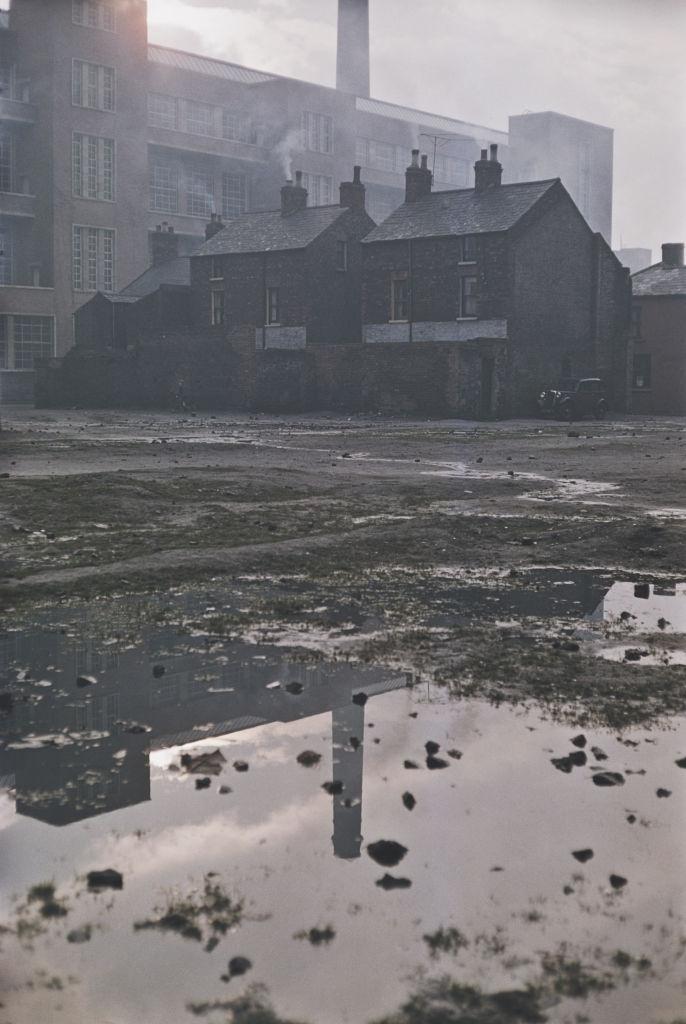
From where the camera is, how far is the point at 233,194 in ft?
252

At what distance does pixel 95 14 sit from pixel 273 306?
70.1ft

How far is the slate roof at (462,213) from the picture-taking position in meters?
48.0

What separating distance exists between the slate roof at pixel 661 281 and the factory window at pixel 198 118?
1287 inches

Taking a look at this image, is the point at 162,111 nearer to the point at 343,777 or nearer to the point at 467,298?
the point at 467,298

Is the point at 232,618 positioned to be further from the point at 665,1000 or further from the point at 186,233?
the point at 186,233

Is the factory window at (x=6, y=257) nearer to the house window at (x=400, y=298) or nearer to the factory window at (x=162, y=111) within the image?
the factory window at (x=162, y=111)

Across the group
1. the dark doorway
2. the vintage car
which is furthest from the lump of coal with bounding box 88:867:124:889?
the vintage car

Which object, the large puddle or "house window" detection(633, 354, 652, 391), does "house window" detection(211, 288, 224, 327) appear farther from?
the large puddle

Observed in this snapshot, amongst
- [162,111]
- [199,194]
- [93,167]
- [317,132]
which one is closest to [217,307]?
[93,167]

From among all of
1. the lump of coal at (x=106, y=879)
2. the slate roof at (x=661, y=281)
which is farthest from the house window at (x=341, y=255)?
the lump of coal at (x=106, y=879)

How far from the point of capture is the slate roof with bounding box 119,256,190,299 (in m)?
61.0

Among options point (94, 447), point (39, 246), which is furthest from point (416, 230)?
point (94, 447)

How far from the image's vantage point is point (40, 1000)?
118 inches

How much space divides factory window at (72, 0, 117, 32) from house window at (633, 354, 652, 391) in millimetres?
33397
